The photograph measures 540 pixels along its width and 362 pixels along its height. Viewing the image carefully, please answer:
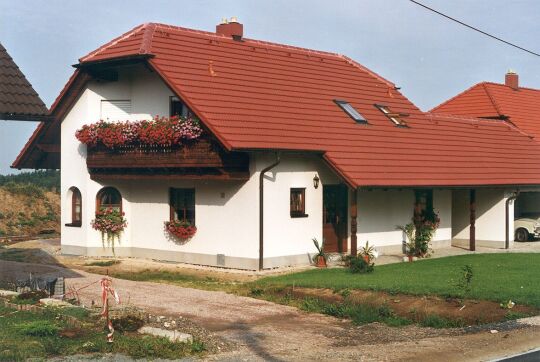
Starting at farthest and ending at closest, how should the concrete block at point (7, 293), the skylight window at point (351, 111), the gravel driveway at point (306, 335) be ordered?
the skylight window at point (351, 111)
the concrete block at point (7, 293)
the gravel driveway at point (306, 335)

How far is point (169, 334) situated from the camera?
1294 centimetres

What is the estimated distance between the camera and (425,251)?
26.5 metres

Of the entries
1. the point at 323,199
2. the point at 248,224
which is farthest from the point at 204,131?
the point at 323,199

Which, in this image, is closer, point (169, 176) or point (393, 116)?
point (169, 176)

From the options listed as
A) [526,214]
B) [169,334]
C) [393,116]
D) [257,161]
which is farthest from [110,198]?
[526,214]

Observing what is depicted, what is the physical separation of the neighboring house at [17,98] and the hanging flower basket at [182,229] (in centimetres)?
911

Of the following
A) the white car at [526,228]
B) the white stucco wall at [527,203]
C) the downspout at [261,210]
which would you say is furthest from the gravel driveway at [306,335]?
the white stucco wall at [527,203]

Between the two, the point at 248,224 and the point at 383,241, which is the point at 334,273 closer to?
the point at 248,224

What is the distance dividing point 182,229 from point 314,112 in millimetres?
5715

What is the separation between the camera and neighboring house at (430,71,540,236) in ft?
117

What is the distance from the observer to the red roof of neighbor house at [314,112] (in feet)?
75.1

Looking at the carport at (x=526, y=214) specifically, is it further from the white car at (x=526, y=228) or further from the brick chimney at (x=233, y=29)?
the brick chimney at (x=233, y=29)

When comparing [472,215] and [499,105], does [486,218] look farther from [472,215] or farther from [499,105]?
[499,105]

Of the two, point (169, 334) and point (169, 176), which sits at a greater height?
point (169, 176)
